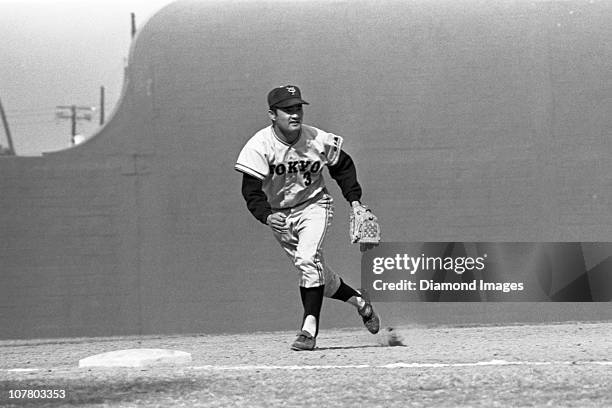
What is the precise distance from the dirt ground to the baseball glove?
72cm

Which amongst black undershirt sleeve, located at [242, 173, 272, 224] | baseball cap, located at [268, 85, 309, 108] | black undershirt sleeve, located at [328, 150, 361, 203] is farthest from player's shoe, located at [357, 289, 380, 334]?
baseball cap, located at [268, 85, 309, 108]

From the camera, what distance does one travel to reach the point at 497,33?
32.9 ft

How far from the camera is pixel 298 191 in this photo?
7.68 m

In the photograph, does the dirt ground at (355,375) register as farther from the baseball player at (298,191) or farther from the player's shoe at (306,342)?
the baseball player at (298,191)

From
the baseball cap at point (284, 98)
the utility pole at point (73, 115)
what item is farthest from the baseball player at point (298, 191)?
the utility pole at point (73, 115)

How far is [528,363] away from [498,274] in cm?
385

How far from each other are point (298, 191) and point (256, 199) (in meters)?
0.32

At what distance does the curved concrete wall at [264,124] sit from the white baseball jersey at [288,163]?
224 centimetres

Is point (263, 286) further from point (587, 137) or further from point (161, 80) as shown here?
point (587, 137)

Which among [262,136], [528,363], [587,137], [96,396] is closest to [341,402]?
[96,396]

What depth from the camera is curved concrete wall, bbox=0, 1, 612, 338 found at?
9.98m

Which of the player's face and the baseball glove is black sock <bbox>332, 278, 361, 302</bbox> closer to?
the baseball glove

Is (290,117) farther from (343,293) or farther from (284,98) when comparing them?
(343,293)

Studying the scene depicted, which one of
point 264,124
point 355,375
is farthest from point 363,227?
point 264,124
